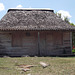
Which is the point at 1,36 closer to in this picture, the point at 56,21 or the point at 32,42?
the point at 32,42

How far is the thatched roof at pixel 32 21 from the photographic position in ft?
52.6

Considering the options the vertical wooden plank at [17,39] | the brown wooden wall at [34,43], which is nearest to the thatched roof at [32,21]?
the brown wooden wall at [34,43]

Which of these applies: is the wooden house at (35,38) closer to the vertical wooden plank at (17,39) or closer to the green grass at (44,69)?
the vertical wooden plank at (17,39)

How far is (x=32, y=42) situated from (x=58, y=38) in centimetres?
248

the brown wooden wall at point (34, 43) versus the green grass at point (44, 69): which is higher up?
the brown wooden wall at point (34, 43)

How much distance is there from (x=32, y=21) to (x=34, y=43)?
232 centimetres

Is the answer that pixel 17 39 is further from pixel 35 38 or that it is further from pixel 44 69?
pixel 44 69

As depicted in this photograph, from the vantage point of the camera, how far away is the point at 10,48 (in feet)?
53.2

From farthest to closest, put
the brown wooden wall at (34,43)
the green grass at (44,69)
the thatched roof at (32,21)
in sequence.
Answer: the brown wooden wall at (34,43), the thatched roof at (32,21), the green grass at (44,69)

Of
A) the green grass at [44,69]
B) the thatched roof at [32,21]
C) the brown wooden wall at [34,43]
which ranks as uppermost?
the thatched roof at [32,21]

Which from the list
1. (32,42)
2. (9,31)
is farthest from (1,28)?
(32,42)

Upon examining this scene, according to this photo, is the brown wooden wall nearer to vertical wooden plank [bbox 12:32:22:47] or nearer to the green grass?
vertical wooden plank [bbox 12:32:22:47]

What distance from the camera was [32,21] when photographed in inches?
683

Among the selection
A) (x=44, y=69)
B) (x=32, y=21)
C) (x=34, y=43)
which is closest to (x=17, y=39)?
(x=34, y=43)
